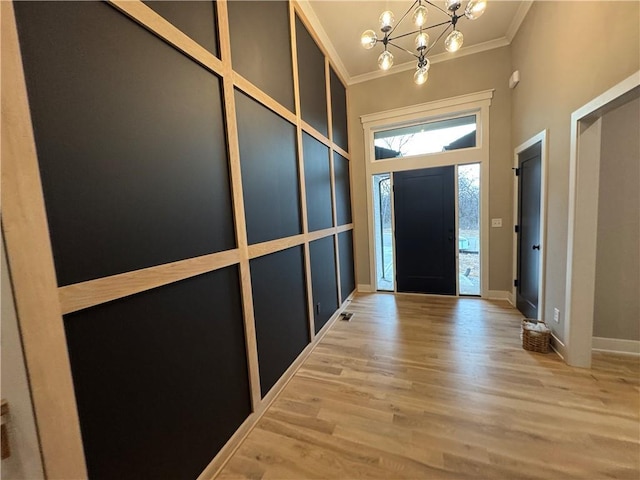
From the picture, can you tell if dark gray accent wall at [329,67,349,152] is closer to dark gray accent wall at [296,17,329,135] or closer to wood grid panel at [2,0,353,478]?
dark gray accent wall at [296,17,329,135]

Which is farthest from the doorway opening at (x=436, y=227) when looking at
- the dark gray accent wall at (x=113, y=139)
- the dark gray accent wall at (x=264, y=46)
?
the dark gray accent wall at (x=113, y=139)

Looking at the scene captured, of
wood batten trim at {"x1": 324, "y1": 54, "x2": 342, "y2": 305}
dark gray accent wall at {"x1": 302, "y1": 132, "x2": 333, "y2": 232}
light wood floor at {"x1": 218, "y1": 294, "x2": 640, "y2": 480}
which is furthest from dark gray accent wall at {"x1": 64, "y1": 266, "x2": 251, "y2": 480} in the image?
wood batten trim at {"x1": 324, "y1": 54, "x2": 342, "y2": 305}

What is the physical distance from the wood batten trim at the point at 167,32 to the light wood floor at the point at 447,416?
228 cm

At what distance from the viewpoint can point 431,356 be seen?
2486 millimetres

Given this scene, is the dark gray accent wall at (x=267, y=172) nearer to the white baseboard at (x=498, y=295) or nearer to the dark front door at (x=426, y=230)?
the dark front door at (x=426, y=230)

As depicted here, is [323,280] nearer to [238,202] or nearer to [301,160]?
[301,160]

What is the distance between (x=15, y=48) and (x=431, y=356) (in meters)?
3.09

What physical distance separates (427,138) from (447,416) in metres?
3.65

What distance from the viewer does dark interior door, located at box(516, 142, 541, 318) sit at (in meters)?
2.84

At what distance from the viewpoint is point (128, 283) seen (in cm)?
105

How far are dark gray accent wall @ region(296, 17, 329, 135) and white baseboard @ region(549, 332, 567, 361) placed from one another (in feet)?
10.5

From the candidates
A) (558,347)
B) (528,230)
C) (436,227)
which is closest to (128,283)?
(558,347)

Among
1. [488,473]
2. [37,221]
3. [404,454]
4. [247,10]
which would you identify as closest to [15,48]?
[37,221]

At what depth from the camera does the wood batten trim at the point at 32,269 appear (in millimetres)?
747
